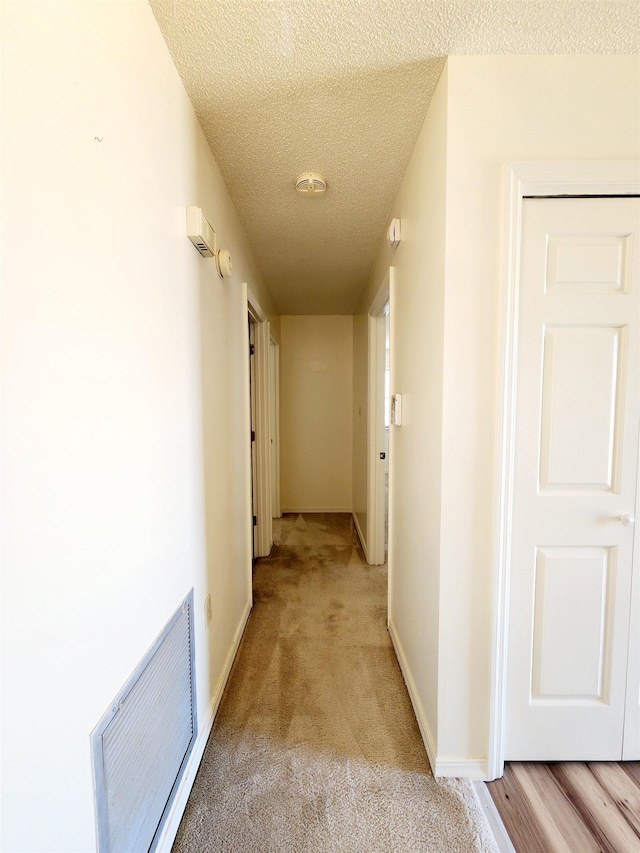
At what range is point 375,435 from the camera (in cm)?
295

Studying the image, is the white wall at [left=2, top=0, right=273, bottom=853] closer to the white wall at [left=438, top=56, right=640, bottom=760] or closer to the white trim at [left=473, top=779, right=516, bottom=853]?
the white wall at [left=438, top=56, right=640, bottom=760]

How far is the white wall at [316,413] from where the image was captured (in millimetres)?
4492

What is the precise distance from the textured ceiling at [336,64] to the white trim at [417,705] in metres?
2.34

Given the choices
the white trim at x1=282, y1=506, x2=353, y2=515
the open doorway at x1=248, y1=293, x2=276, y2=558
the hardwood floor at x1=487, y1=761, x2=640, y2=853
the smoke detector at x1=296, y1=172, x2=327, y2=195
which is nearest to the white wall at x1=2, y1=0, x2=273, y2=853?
the smoke detector at x1=296, y1=172, x2=327, y2=195

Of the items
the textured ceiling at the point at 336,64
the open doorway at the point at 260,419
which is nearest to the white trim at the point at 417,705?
the open doorway at the point at 260,419

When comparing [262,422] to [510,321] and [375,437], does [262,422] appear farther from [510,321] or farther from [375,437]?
[510,321]

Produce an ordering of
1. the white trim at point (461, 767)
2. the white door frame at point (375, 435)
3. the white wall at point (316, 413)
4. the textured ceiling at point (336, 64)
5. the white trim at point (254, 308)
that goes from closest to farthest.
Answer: the textured ceiling at point (336, 64) < the white trim at point (461, 767) < the white trim at point (254, 308) < the white door frame at point (375, 435) < the white wall at point (316, 413)

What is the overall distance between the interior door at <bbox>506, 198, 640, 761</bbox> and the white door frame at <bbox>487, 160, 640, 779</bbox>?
44 mm

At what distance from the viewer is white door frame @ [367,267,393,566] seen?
2.93 metres

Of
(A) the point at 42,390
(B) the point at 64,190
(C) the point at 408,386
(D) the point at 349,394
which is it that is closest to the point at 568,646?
(C) the point at 408,386

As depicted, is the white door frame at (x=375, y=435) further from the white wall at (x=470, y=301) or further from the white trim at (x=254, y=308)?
the white wall at (x=470, y=301)

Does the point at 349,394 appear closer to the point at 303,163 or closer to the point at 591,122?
the point at 303,163

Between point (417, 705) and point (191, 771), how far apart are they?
0.90 m

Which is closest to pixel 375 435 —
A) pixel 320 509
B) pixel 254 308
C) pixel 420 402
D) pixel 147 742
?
pixel 254 308
